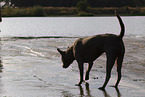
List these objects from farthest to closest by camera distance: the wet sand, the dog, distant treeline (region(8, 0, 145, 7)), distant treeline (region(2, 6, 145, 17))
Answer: distant treeline (region(8, 0, 145, 7))
distant treeline (region(2, 6, 145, 17))
the dog
the wet sand

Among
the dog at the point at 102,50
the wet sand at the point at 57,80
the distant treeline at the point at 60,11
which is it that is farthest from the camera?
the distant treeline at the point at 60,11

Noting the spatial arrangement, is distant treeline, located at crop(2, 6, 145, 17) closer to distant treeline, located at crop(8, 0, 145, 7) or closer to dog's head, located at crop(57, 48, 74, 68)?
distant treeline, located at crop(8, 0, 145, 7)

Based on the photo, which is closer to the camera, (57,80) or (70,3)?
(57,80)

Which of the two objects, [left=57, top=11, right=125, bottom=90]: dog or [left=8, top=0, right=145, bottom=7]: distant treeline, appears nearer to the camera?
[left=57, top=11, right=125, bottom=90]: dog

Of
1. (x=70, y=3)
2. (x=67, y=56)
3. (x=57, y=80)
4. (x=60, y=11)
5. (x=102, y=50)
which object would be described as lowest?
(x=60, y=11)

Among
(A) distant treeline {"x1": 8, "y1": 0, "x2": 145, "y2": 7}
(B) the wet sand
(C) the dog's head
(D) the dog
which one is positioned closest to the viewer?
(B) the wet sand

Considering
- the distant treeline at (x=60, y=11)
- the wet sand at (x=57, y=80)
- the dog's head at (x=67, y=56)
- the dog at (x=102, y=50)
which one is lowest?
the distant treeline at (x=60, y=11)

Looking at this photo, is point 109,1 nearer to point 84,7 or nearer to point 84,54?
point 84,7

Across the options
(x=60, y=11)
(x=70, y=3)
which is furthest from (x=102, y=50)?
(x=70, y=3)

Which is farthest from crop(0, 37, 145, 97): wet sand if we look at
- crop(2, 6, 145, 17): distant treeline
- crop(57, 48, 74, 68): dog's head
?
crop(2, 6, 145, 17): distant treeline

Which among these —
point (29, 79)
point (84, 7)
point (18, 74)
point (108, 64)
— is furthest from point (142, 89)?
point (84, 7)

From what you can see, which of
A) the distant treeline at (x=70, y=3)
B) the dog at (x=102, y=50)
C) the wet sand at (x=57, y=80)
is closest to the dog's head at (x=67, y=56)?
the dog at (x=102, y=50)

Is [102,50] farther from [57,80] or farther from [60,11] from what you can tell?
[60,11]

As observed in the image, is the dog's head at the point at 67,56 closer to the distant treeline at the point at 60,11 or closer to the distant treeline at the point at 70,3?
the distant treeline at the point at 60,11
